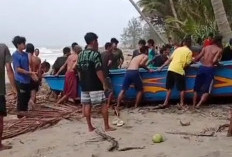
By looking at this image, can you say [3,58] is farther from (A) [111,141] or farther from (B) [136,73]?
(B) [136,73]

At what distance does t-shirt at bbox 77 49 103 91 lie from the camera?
6680 mm

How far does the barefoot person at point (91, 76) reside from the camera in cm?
668

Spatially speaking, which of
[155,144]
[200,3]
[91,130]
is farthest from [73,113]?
[200,3]

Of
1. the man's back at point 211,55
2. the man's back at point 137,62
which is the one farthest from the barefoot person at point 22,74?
the man's back at point 211,55

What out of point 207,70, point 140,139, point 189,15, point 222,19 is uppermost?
point 189,15

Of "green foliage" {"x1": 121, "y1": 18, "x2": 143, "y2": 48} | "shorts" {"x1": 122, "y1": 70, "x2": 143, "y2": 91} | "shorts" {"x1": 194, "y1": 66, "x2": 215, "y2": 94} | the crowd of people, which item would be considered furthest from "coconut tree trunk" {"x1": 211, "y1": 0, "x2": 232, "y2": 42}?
"green foliage" {"x1": 121, "y1": 18, "x2": 143, "y2": 48}

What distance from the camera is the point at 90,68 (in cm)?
671

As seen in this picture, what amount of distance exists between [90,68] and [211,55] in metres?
2.79

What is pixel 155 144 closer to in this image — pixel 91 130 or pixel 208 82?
pixel 91 130

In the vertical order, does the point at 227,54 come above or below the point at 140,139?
above

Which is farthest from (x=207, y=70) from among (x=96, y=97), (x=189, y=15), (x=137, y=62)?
(x=189, y=15)

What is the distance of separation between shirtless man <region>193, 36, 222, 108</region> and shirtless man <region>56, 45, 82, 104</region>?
2816mm

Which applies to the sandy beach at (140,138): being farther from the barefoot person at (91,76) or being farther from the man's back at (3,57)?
the man's back at (3,57)

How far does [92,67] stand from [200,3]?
486 inches
